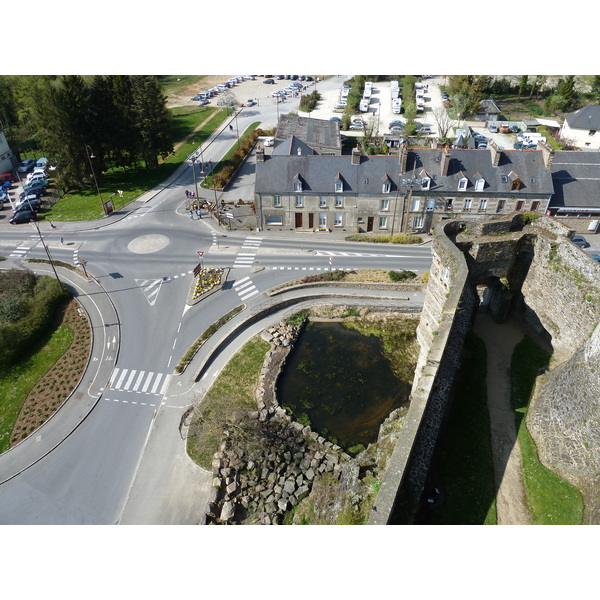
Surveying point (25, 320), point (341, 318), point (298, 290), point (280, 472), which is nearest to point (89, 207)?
point (25, 320)

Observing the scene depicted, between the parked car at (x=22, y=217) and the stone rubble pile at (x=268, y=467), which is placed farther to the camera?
the parked car at (x=22, y=217)

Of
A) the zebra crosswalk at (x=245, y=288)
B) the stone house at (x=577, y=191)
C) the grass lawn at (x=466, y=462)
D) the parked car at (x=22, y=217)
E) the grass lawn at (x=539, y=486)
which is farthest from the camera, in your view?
the parked car at (x=22, y=217)

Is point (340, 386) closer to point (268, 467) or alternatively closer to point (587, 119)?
point (268, 467)

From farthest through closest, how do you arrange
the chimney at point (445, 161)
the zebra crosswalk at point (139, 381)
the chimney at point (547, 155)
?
the chimney at point (445, 161) < the chimney at point (547, 155) < the zebra crosswalk at point (139, 381)

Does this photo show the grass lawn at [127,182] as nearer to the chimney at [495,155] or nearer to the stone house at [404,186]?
the stone house at [404,186]

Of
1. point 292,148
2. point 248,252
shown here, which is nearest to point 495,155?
point 292,148

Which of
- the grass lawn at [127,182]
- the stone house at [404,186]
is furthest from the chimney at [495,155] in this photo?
the grass lawn at [127,182]
